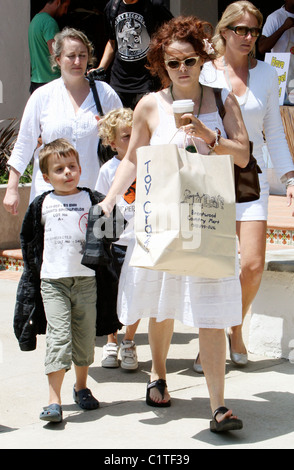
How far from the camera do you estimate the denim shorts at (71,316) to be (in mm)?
4203

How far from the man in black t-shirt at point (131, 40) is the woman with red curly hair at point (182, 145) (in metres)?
2.62

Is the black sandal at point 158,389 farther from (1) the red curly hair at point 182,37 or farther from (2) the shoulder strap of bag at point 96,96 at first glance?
(2) the shoulder strap of bag at point 96,96

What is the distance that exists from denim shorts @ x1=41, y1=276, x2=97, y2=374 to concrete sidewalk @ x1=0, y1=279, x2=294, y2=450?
0.32 meters

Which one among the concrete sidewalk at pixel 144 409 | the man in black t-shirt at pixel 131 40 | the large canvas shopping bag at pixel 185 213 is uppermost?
the man in black t-shirt at pixel 131 40

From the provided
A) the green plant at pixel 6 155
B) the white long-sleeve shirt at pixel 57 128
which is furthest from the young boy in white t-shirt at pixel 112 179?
the green plant at pixel 6 155

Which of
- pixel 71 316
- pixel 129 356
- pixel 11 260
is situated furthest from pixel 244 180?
pixel 11 260

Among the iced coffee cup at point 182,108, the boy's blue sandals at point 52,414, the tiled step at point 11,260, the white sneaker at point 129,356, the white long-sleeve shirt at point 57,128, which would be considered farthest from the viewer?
the tiled step at point 11,260

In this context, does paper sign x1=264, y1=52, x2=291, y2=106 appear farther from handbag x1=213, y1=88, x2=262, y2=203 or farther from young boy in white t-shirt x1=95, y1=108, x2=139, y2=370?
handbag x1=213, y1=88, x2=262, y2=203

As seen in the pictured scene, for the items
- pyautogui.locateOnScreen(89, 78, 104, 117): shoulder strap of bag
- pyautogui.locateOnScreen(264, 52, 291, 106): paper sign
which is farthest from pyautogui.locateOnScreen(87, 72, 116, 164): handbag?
pyautogui.locateOnScreen(264, 52, 291, 106): paper sign

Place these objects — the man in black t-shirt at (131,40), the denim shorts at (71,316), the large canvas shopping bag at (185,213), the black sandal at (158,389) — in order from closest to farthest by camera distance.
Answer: the large canvas shopping bag at (185,213) < the denim shorts at (71,316) < the black sandal at (158,389) < the man in black t-shirt at (131,40)

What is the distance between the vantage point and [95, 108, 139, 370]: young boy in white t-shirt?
16.6 feet

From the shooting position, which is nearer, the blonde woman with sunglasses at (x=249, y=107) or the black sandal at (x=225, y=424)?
the black sandal at (x=225, y=424)

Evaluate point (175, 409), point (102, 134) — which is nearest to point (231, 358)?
point (175, 409)

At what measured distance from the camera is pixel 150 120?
4.11 m
